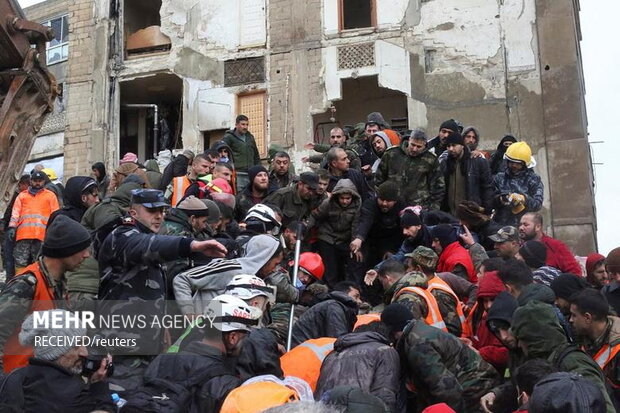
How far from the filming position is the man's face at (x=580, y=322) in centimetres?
606

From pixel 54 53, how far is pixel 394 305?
25.6 metres

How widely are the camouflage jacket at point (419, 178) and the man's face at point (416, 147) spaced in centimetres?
6

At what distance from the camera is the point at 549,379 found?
180 inches

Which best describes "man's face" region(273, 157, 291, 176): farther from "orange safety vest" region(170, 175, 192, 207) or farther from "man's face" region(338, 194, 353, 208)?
"man's face" region(338, 194, 353, 208)

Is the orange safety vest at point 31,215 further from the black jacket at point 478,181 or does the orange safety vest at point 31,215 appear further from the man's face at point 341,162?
the black jacket at point 478,181

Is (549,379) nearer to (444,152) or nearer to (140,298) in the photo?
(140,298)

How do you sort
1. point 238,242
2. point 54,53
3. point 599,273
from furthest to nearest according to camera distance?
1. point 54,53
2. point 599,273
3. point 238,242

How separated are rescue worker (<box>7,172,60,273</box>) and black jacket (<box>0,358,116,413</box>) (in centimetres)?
829

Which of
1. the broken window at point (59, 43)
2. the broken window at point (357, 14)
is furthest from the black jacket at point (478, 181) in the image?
the broken window at point (59, 43)

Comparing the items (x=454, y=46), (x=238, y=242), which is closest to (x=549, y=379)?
(x=238, y=242)

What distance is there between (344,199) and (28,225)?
17.2 feet

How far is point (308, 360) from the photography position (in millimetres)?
6184

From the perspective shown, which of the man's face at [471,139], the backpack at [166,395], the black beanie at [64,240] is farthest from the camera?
the man's face at [471,139]

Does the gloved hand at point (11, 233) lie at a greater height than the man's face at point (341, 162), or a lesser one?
lesser
